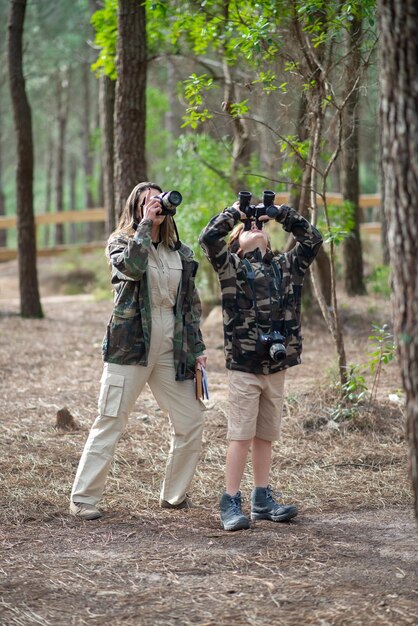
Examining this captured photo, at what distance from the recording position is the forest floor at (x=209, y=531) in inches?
146

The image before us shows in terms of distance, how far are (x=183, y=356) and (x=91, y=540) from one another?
3.90 feet

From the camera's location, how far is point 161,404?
5.18 metres

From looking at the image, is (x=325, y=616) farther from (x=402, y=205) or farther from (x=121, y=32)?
(x=121, y=32)

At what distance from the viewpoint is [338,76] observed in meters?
7.61

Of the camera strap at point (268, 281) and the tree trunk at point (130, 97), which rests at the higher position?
the tree trunk at point (130, 97)

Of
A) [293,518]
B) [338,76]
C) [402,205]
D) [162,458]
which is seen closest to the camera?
[402,205]

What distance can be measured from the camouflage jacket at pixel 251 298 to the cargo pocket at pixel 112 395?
67 centimetres

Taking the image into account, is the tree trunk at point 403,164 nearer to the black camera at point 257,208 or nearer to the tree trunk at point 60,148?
the black camera at point 257,208

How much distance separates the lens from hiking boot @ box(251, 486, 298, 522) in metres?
4.91

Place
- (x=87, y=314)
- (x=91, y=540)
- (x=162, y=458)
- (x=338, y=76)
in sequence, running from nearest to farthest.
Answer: (x=91, y=540), (x=162, y=458), (x=338, y=76), (x=87, y=314)

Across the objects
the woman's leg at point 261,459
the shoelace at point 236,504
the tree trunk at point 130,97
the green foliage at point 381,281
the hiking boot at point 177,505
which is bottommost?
the hiking boot at point 177,505

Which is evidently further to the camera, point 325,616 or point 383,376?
point 383,376

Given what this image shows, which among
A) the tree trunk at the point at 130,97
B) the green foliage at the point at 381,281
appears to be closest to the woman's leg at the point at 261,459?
the tree trunk at the point at 130,97

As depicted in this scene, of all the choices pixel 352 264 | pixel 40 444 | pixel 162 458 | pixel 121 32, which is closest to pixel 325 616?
pixel 162 458
